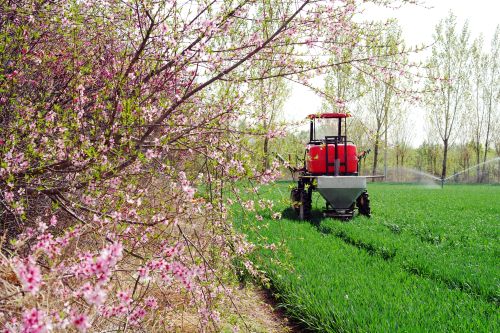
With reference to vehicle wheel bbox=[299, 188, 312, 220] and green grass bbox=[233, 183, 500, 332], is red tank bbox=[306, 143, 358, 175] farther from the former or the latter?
green grass bbox=[233, 183, 500, 332]

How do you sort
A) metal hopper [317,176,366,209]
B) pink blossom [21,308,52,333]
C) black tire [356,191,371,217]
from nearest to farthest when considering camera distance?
pink blossom [21,308,52,333] → metal hopper [317,176,366,209] → black tire [356,191,371,217]

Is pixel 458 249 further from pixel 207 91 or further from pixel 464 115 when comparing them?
pixel 464 115

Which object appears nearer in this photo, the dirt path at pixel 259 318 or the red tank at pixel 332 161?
the dirt path at pixel 259 318

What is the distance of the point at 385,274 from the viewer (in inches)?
226

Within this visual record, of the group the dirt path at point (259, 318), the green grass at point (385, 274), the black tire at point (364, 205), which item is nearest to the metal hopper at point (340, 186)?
the green grass at point (385, 274)

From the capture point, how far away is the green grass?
162 inches

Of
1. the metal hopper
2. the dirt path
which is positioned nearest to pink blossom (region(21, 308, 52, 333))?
the dirt path

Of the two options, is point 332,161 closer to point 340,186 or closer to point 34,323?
point 340,186

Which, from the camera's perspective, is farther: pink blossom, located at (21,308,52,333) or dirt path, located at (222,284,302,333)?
dirt path, located at (222,284,302,333)

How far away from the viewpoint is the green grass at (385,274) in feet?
13.5

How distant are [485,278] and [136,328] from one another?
171 inches

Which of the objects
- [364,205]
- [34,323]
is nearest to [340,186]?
[364,205]

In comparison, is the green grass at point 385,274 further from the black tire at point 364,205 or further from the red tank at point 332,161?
the red tank at point 332,161

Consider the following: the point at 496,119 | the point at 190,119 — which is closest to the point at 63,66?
the point at 190,119
